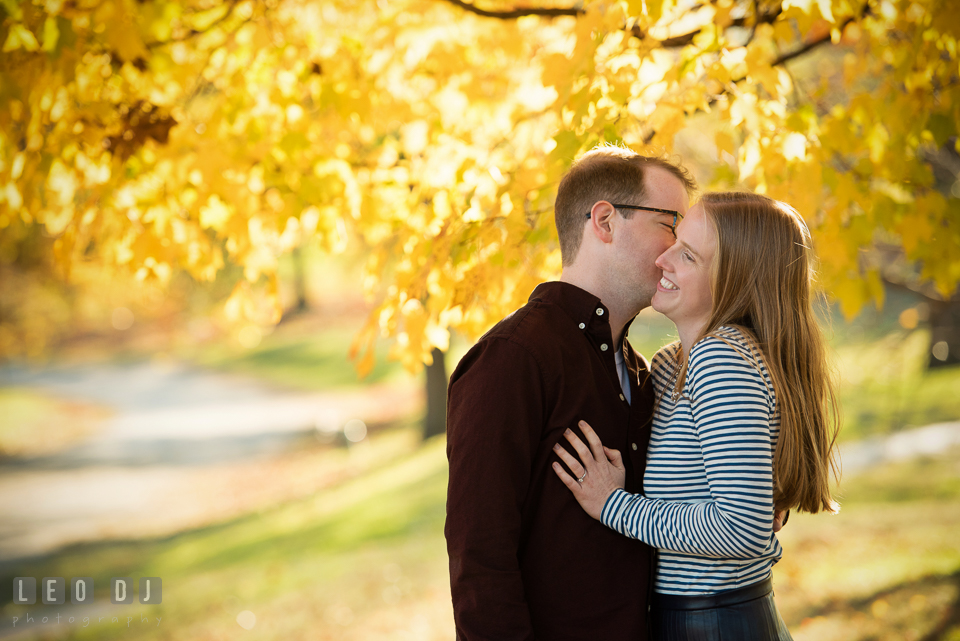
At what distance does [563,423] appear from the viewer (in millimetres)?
2289

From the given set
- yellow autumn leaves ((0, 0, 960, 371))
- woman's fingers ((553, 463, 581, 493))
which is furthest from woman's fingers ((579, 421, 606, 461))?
yellow autumn leaves ((0, 0, 960, 371))

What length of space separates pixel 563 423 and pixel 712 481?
0.46 m

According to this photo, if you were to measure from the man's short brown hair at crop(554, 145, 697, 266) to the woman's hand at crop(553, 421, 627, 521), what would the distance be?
0.67 m

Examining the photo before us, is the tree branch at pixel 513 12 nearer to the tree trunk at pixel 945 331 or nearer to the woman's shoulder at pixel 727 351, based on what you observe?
the woman's shoulder at pixel 727 351

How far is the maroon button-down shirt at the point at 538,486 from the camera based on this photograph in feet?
6.93

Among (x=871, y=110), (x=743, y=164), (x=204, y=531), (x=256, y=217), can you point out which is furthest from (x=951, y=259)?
(x=204, y=531)

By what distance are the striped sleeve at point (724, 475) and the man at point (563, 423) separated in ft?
0.57

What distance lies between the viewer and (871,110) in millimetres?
3545

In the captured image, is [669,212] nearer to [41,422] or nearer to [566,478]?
[566,478]

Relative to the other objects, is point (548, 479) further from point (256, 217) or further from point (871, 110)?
point (256, 217)

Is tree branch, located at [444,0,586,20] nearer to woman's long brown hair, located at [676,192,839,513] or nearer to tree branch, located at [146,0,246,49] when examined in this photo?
tree branch, located at [146,0,246,49]

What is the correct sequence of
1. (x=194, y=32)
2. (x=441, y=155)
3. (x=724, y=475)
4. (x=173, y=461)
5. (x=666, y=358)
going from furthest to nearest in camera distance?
(x=173, y=461) < (x=441, y=155) < (x=194, y=32) < (x=666, y=358) < (x=724, y=475)

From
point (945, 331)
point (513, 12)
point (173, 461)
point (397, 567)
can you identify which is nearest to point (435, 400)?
point (397, 567)

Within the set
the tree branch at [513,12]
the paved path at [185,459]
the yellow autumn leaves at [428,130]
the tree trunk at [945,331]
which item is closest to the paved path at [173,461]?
the paved path at [185,459]
